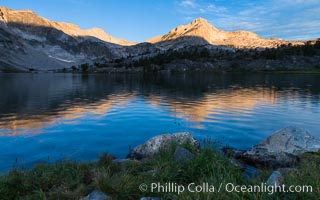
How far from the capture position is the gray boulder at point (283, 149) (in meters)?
21.0

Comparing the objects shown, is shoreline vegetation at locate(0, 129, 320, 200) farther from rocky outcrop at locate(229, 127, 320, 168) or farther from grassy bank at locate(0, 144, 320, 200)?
rocky outcrop at locate(229, 127, 320, 168)

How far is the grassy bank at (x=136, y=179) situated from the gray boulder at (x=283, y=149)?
6289 mm

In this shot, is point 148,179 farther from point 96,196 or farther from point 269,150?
point 269,150

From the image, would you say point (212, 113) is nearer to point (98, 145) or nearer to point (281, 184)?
point (98, 145)

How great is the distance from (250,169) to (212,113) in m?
26.3

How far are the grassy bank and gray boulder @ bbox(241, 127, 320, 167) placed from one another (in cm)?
629

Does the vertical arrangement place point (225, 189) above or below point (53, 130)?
above

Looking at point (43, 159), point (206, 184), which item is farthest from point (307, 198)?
point (43, 159)

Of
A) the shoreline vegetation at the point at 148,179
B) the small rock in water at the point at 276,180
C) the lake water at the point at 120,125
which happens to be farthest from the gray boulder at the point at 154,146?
the small rock in water at the point at 276,180

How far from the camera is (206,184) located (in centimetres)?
1147

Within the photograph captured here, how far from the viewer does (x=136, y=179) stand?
13.4m

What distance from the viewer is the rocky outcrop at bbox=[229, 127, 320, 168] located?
21016 mm

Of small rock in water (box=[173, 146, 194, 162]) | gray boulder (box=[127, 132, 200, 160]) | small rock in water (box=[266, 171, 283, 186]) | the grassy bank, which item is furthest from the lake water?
small rock in water (box=[266, 171, 283, 186])

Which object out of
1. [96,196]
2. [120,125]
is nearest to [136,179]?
[96,196]
